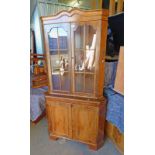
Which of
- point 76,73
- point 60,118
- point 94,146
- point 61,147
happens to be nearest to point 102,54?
point 76,73

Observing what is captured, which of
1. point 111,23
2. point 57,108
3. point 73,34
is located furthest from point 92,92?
point 111,23

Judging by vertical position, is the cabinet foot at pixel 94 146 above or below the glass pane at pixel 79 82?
below

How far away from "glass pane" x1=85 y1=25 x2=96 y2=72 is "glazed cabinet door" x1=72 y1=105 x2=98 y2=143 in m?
0.51

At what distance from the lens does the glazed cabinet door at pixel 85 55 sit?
5.79ft

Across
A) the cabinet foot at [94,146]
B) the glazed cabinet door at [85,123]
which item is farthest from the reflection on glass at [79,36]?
the cabinet foot at [94,146]

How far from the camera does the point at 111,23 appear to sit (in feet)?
7.88

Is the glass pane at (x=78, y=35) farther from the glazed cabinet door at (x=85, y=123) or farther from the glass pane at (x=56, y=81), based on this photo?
the glazed cabinet door at (x=85, y=123)

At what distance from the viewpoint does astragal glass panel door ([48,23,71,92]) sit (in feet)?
6.19

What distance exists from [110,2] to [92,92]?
164 cm

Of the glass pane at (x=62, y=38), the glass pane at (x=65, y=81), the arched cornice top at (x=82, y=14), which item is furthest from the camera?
the glass pane at (x=65, y=81)

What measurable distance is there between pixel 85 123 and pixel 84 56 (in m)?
0.86
